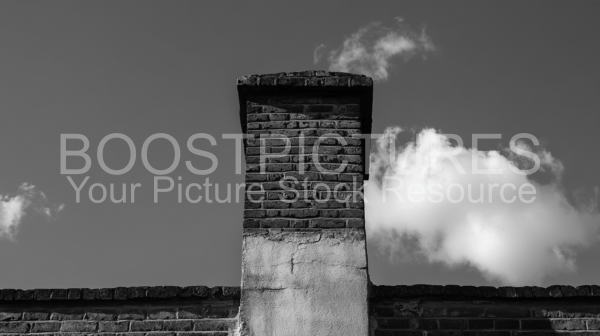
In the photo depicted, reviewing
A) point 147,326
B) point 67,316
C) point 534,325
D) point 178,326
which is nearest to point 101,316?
point 67,316

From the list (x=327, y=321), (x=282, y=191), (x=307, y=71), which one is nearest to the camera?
(x=327, y=321)

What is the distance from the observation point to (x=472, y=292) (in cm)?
461

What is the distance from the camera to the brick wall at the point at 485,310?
4.58m

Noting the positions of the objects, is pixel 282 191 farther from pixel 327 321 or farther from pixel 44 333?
pixel 44 333

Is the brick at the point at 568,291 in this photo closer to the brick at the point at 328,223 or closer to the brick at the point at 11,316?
the brick at the point at 328,223

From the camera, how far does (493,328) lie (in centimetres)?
459

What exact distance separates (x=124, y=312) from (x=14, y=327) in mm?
799

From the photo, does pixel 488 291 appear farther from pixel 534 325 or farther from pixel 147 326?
pixel 147 326

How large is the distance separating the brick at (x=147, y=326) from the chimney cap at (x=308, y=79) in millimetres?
1959

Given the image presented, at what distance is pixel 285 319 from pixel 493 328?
4.87 ft

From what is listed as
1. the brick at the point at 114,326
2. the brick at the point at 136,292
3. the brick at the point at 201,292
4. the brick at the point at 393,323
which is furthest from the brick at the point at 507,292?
the brick at the point at 114,326

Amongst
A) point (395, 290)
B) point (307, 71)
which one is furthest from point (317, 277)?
point (307, 71)

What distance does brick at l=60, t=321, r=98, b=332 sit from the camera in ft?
15.1

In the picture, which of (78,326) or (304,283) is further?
(78,326)
